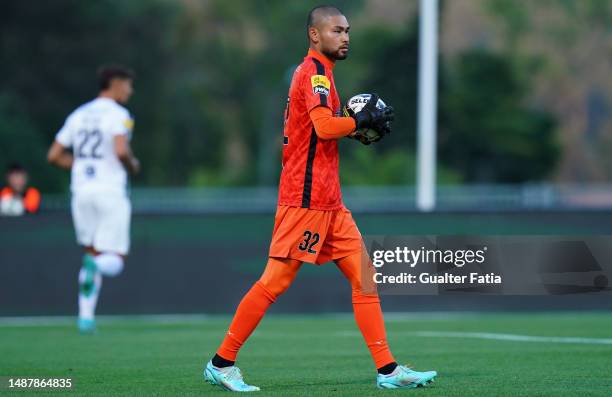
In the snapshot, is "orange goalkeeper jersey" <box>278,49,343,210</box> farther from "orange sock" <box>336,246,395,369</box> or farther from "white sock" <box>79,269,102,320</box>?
"white sock" <box>79,269,102,320</box>

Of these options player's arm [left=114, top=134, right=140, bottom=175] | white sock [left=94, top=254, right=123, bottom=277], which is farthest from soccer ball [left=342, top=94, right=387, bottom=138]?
white sock [left=94, top=254, right=123, bottom=277]

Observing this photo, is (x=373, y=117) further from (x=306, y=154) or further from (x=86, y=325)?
(x=86, y=325)

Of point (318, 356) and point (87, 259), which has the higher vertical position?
point (87, 259)

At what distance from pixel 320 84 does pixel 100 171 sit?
5.64 metres

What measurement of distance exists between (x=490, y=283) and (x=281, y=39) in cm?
6004

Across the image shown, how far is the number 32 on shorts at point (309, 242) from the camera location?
8281mm

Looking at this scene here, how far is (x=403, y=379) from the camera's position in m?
8.12

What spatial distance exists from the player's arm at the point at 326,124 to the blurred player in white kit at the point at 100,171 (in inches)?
210

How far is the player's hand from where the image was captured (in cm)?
838

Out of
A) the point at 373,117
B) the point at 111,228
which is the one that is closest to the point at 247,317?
the point at 373,117

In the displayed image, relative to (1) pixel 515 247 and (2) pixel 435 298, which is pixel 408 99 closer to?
(2) pixel 435 298

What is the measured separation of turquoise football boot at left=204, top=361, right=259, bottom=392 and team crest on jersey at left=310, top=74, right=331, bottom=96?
173 cm

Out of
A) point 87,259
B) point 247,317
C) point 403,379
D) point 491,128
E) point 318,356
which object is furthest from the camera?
point 491,128

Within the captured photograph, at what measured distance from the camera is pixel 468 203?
3709 cm
